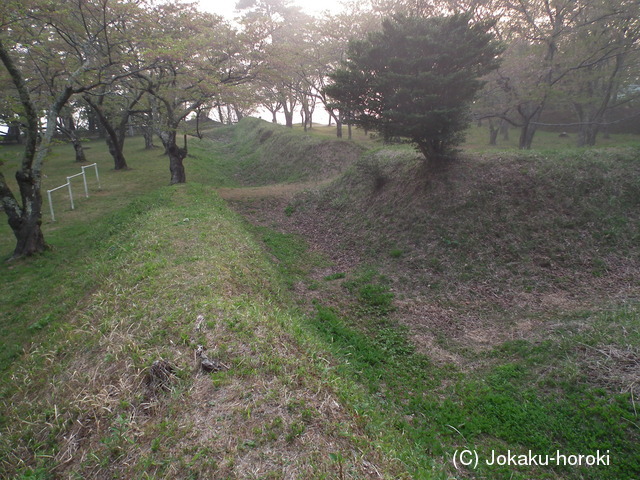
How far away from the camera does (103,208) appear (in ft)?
43.1

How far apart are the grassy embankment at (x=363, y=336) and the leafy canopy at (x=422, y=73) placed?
1704mm

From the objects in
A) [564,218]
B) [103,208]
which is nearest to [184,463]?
[564,218]

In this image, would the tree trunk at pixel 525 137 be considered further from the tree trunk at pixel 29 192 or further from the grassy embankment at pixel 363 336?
the tree trunk at pixel 29 192

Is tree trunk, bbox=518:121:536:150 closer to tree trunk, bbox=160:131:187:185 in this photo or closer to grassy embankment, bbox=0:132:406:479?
grassy embankment, bbox=0:132:406:479

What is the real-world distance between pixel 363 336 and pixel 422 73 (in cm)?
658

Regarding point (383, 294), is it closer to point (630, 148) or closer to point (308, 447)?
point (308, 447)

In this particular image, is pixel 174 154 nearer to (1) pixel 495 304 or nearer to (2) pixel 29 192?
(2) pixel 29 192

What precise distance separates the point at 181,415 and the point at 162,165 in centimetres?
2103

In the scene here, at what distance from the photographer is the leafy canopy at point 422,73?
8539mm

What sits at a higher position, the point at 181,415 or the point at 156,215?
the point at 156,215

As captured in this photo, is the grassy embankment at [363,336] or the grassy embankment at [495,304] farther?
the grassy embankment at [495,304]

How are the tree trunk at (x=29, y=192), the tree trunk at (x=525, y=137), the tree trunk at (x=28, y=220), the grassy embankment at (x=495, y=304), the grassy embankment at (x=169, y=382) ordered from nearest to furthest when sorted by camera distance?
1. the grassy embankment at (x=169, y=382)
2. the grassy embankment at (x=495, y=304)
3. the tree trunk at (x=29, y=192)
4. the tree trunk at (x=28, y=220)
5. the tree trunk at (x=525, y=137)

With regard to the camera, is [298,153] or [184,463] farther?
[298,153]

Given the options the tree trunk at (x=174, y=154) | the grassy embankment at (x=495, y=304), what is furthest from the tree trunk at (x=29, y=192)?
the grassy embankment at (x=495, y=304)
